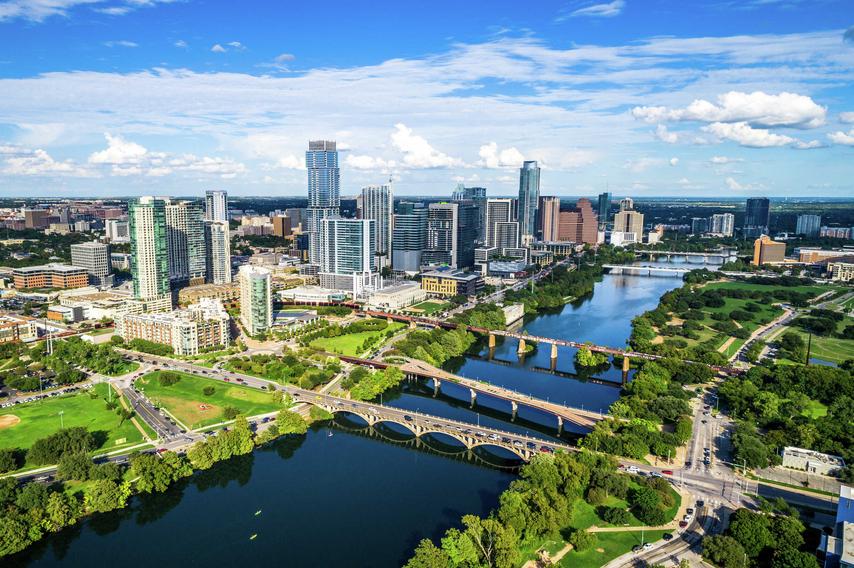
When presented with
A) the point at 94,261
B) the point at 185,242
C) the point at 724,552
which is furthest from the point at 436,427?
the point at 94,261

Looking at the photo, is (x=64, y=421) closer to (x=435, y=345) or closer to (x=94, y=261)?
(x=435, y=345)

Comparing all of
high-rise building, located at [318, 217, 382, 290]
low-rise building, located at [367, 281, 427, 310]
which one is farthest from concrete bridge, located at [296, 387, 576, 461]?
high-rise building, located at [318, 217, 382, 290]

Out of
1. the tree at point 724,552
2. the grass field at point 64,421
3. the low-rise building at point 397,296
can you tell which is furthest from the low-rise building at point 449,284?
the tree at point 724,552

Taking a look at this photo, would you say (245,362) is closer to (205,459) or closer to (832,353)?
(205,459)

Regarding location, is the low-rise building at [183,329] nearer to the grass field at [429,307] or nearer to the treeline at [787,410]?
the grass field at [429,307]

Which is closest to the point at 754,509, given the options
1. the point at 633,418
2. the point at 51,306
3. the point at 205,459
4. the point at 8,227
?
the point at 633,418

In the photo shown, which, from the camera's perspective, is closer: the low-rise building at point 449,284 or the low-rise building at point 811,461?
the low-rise building at point 811,461
